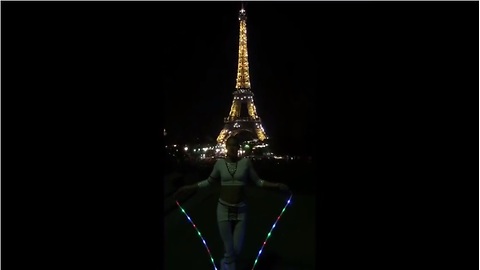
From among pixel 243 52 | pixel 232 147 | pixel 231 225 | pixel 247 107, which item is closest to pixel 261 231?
pixel 231 225

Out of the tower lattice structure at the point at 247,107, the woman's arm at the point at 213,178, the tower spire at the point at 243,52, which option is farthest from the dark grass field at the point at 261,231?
the tower spire at the point at 243,52

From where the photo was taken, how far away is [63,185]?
2463 millimetres

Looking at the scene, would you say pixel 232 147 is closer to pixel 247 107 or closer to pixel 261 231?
pixel 247 107

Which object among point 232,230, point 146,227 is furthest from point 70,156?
point 232,230

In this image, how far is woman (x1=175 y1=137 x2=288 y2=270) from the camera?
253cm

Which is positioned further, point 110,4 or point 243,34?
point 243,34

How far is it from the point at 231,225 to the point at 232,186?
0.28 m

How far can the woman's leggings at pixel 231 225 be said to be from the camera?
254cm

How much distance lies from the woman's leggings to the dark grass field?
1.36ft

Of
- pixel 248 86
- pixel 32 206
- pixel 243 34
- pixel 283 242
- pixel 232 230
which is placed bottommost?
pixel 283 242

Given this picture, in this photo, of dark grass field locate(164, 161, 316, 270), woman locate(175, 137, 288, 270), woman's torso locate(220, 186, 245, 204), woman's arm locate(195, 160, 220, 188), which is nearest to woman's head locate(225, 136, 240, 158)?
woman locate(175, 137, 288, 270)

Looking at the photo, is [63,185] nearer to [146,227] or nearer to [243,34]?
[146,227]

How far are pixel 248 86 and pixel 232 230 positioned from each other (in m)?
1.05

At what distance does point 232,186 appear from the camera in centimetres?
253
